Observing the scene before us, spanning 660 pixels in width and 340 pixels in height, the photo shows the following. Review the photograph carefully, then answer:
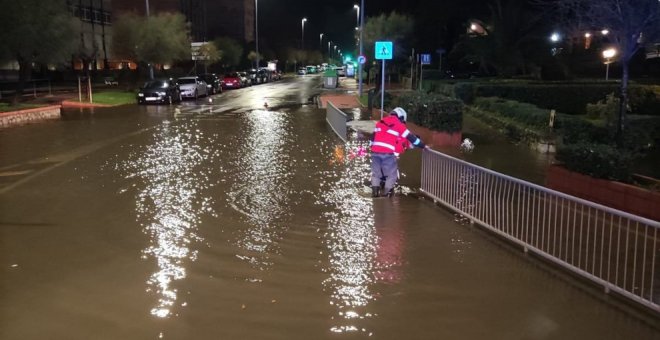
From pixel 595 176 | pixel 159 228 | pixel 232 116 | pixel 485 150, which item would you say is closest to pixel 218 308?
pixel 159 228

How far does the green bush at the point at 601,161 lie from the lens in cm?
824

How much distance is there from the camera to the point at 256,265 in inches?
245

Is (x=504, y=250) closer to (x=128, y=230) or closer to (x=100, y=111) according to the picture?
(x=128, y=230)

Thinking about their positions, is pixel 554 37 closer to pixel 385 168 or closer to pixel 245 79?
pixel 245 79

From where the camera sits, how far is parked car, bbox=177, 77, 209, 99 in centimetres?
3672

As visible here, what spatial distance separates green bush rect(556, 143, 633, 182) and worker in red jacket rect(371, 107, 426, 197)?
85.7 inches

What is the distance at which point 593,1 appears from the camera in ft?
40.8

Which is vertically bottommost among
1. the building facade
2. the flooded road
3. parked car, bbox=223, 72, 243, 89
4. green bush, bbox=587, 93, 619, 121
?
the flooded road

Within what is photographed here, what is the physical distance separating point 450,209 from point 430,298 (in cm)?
349

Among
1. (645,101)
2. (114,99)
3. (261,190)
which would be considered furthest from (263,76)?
(261,190)

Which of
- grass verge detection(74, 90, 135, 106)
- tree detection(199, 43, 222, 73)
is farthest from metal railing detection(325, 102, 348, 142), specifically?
tree detection(199, 43, 222, 73)

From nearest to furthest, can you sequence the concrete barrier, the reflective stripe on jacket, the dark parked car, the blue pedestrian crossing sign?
the reflective stripe on jacket → the blue pedestrian crossing sign → the concrete barrier → the dark parked car

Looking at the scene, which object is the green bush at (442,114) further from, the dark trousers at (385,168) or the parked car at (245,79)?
the parked car at (245,79)

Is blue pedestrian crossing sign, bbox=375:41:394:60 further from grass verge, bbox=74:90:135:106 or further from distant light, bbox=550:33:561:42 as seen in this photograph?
distant light, bbox=550:33:561:42
